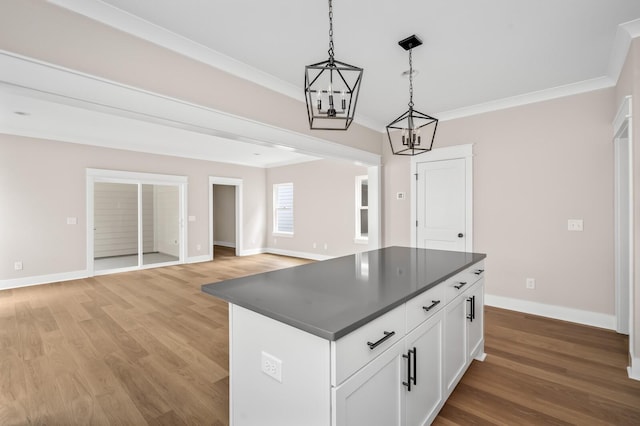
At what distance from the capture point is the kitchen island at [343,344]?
3.39 feet

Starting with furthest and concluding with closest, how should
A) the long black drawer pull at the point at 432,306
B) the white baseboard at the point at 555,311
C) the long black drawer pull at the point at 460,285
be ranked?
1. the white baseboard at the point at 555,311
2. the long black drawer pull at the point at 460,285
3. the long black drawer pull at the point at 432,306

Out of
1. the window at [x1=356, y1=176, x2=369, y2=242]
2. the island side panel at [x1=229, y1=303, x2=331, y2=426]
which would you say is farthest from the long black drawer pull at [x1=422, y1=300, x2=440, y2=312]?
the window at [x1=356, y1=176, x2=369, y2=242]

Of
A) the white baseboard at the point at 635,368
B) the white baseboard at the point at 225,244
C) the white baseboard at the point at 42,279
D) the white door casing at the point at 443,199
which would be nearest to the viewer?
the white baseboard at the point at 635,368

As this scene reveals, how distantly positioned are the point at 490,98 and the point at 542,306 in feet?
9.02

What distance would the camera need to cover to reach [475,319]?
7.63ft

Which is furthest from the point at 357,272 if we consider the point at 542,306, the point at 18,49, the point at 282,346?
the point at 542,306

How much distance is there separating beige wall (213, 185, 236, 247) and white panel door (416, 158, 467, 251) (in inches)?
267

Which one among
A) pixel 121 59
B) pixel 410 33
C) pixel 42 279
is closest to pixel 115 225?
pixel 42 279

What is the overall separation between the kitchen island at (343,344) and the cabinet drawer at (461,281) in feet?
0.04

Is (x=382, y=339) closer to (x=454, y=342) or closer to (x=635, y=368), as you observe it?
(x=454, y=342)

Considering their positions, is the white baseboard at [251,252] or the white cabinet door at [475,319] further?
the white baseboard at [251,252]

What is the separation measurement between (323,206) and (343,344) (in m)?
5.99

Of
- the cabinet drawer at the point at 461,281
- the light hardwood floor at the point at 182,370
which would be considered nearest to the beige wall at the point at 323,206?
the light hardwood floor at the point at 182,370

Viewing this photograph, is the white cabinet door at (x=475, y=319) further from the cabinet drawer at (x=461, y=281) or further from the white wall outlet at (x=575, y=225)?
the white wall outlet at (x=575, y=225)
